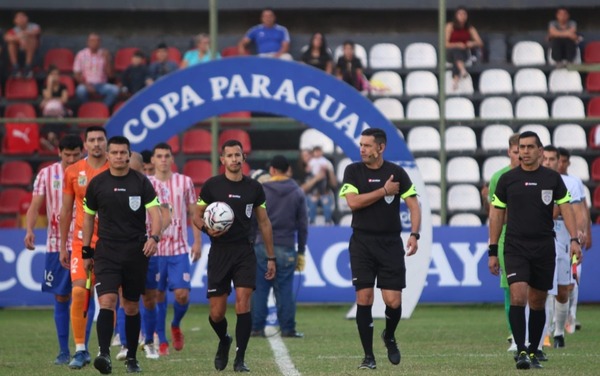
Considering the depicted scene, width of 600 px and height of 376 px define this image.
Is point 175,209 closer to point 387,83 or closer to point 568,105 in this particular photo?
point 387,83

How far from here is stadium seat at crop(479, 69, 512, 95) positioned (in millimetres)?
22484

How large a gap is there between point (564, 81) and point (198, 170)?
21.1ft

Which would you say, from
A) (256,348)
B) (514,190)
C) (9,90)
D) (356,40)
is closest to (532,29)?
(356,40)

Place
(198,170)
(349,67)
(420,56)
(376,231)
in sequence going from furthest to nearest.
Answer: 1. (420,56)
2. (349,67)
3. (198,170)
4. (376,231)

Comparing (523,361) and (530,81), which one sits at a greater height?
(530,81)

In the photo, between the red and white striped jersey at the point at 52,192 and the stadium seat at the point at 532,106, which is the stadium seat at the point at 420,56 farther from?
the red and white striped jersey at the point at 52,192

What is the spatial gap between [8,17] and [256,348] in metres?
13.7

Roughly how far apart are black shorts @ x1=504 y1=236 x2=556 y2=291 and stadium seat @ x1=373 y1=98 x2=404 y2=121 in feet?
35.5

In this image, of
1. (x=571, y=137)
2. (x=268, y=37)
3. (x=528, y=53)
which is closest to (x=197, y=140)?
(x=268, y=37)

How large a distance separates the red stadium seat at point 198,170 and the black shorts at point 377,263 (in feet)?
29.8

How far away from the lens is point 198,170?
20688 mm

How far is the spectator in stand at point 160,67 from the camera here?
866 inches

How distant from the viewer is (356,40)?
24281mm

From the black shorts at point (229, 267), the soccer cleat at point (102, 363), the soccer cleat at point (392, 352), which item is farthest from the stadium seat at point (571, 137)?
the soccer cleat at point (102, 363)
